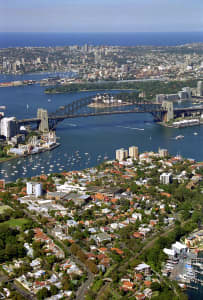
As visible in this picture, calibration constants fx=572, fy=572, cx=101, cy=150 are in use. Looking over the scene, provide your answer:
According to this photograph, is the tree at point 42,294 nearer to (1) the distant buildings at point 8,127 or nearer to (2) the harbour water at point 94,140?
(2) the harbour water at point 94,140

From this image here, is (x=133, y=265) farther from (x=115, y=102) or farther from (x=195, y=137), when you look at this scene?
(x=115, y=102)

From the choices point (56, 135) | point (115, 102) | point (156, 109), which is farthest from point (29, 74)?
point (56, 135)

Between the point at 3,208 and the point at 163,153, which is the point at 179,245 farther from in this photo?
the point at 163,153

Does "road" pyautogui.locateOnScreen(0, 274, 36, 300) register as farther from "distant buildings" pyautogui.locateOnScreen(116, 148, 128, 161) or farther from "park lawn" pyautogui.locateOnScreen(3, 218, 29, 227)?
"distant buildings" pyautogui.locateOnScreen(116, 148, 128, 161)

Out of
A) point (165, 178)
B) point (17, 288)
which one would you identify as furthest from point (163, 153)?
point (17, 288)

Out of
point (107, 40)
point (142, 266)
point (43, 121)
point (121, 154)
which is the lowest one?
point (142, 266)

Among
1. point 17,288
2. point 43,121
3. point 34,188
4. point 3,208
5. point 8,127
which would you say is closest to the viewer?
point 17,288

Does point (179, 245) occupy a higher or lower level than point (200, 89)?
lower

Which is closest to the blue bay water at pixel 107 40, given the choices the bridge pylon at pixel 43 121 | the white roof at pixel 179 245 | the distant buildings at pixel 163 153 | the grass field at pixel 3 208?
the bridge pylon at pixel 43 121
